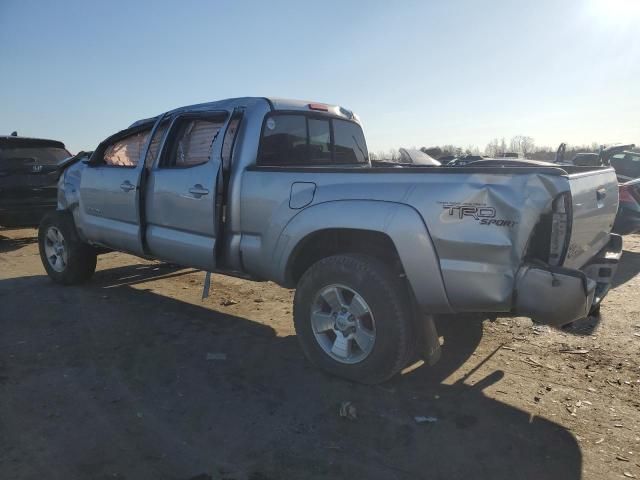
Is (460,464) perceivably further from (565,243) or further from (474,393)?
(565,243)

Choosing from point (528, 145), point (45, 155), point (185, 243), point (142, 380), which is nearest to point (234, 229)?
point (185, 243)

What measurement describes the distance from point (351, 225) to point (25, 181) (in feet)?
24.6

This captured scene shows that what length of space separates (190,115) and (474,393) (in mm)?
3376

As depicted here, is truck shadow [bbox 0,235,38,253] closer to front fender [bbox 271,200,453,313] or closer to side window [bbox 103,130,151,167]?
side window [bbox 103,130,151,167]

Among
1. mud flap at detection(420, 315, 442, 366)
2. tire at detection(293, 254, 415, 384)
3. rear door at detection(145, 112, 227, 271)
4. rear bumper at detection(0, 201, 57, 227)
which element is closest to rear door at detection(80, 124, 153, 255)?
rear door at detection(145, 112, 227, 271)

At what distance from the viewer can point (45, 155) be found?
9.09 m

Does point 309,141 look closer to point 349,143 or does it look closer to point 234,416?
point 349,143

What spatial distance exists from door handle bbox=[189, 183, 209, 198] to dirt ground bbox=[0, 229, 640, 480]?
1264mm

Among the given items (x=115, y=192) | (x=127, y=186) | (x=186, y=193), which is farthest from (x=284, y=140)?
(x=115, y=192)

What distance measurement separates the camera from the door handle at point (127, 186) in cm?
496

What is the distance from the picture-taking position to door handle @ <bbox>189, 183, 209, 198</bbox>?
418 cm

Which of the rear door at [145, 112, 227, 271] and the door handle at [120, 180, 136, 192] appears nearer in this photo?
the rear door at [145, 112, 227, 271]

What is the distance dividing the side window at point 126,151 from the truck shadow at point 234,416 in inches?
70.5

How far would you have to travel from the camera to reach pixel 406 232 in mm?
3045
